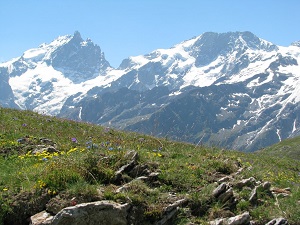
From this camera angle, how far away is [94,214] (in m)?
9.48

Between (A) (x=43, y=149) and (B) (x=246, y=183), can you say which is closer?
(B) (x=246, y=183)

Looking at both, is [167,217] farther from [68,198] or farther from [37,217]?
[37,217]

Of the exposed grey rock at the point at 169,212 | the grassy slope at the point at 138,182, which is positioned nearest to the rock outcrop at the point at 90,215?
the grassy slope at the point at 138,182

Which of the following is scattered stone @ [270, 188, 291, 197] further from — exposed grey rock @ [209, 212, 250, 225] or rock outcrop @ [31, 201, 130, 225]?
rock outcrop @ [31, 201, 130, 225]

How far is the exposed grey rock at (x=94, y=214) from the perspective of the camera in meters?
9.16

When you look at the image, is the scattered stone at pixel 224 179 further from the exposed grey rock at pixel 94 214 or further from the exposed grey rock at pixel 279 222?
the exposed grey rock at pixel 94 214

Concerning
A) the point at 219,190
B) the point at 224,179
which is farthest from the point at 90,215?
the point at 224,179

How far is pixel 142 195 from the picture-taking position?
10539 mm

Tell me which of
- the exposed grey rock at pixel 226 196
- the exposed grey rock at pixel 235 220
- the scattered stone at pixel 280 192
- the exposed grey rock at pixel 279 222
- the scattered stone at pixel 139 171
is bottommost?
the exposed grey rock at pixel 279 222

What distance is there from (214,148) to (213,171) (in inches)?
238

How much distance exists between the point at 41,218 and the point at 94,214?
126 centimetres

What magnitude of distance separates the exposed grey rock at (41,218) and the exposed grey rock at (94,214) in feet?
0.57

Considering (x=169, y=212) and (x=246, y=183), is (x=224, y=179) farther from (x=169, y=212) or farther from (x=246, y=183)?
(x=169, y=212)

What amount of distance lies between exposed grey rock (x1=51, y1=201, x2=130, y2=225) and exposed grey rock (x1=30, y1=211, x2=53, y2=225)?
0.17 m
